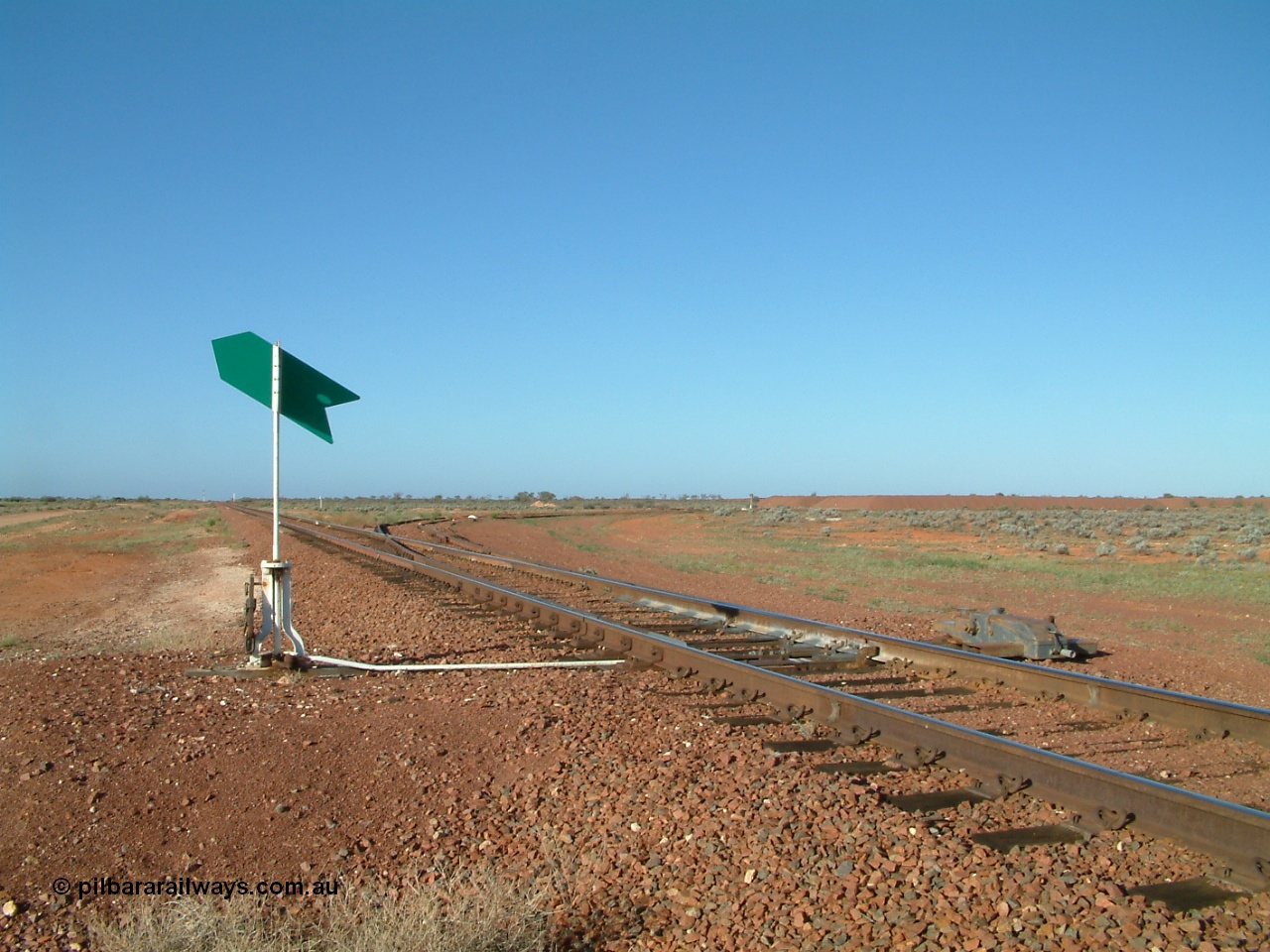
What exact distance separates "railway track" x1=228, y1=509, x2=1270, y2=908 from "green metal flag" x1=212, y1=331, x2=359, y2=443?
369 centimetres

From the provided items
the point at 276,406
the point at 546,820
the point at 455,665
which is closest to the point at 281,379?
the point at 276,406

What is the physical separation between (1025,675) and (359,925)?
6127mm

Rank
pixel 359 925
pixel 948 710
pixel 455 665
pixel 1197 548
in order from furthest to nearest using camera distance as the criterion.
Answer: pixel 1197 548
pixel 455 665
pixel 948 710
pixel 359 925

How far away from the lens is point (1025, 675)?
8.32 meters

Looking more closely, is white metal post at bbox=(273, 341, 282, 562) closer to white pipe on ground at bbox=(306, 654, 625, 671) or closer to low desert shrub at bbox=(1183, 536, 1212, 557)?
white pipe on ground at bbox=(306, 654, 625, 671)

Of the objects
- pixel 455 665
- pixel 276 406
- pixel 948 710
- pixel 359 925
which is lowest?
pixel 359 925

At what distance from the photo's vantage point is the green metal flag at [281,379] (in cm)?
856

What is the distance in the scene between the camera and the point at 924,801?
528 cm

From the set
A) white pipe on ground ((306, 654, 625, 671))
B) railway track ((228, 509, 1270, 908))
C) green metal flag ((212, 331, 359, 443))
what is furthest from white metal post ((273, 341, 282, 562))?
railway track ((228, 509, 1270, 908))

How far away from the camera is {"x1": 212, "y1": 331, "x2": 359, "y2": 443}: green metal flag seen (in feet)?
28.1

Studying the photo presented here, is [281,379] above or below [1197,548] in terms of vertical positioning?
above

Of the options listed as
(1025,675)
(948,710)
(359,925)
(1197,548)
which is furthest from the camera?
(1197,548)

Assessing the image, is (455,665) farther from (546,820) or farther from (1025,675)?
(1025,675)

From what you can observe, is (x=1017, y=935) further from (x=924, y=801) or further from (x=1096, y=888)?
(x=924, y=801)
